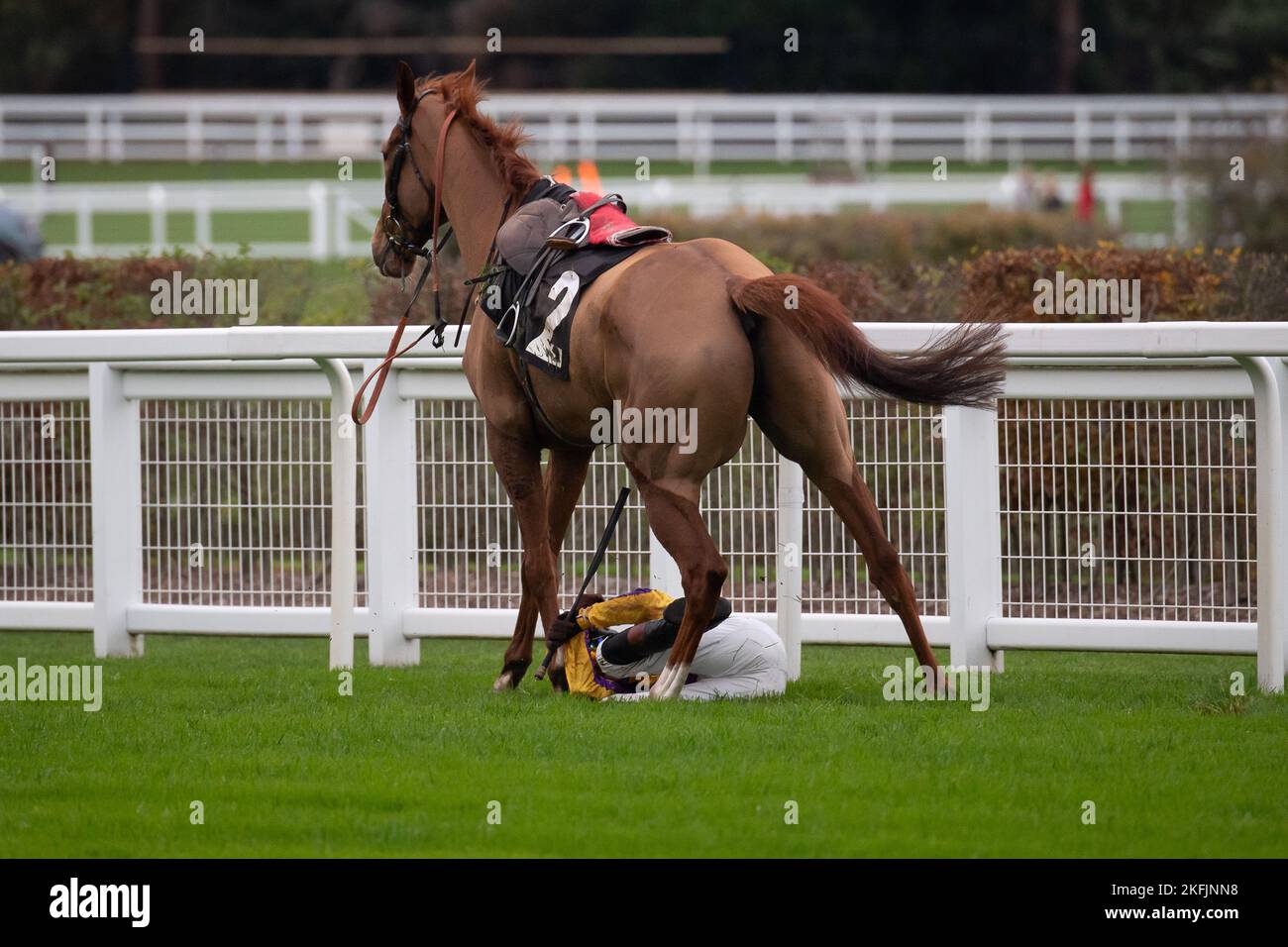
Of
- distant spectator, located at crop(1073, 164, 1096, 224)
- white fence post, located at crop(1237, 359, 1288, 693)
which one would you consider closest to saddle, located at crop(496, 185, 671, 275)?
white fence post, located at crop(1237, 359, 1288, 693)

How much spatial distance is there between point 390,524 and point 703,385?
220 cm

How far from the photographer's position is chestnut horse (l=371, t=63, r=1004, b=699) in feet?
18.1

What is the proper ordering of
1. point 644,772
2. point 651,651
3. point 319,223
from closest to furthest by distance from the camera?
point 644,772
point 651,651
point 319,223

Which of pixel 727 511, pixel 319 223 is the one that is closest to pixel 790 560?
pixel 727 511

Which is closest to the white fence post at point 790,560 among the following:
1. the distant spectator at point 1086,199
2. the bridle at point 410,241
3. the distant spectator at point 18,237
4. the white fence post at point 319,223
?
the bridle at point 410,241

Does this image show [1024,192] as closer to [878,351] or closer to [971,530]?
[971,530]

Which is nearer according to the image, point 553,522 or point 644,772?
point 644,772

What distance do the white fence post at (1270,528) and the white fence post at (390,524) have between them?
3.20 meters

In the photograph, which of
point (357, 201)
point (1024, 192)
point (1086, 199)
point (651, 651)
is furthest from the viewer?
point (1024, 192)

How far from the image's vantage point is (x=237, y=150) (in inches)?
1188

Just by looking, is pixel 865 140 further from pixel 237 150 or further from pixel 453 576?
pixel 453 576

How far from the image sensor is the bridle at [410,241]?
257 inches

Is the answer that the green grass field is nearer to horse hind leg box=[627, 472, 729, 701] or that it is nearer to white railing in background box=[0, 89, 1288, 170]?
horse hind leg box=[627, 472, 729, 701]

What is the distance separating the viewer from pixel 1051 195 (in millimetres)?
23141
